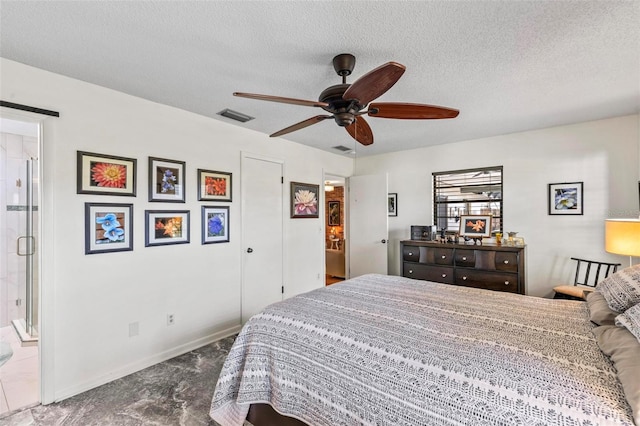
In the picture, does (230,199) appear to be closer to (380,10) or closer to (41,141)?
(41,141)

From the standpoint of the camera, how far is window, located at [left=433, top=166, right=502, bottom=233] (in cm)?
403

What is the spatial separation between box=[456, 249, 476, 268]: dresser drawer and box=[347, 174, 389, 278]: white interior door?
1.10 metres

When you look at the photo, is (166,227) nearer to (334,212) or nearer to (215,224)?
(215,224)

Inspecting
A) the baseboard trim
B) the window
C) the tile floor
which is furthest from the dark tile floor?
the window

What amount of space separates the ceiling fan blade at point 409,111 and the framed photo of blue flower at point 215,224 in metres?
2.04

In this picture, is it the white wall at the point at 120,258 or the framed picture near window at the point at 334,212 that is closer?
the white wall at the point at 120,258

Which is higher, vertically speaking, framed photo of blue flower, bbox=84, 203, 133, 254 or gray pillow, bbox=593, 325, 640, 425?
framed photo of blue flower, bbox=84, 203, 133, 254

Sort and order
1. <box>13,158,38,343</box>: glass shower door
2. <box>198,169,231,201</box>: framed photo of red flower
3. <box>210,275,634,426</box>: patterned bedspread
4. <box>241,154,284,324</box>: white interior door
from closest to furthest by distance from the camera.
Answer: <box>210,275,634,426</box>: patterned bedspread, <box>198,169,231,201</box>: framed photo of red flower, <box>13,158,38,343</box>: glass shower door, <box>241,154,284,324</box>: white interior door

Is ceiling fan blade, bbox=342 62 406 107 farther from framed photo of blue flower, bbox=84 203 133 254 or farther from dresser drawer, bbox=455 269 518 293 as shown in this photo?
dresser drawer, bbox=455 269 518 293

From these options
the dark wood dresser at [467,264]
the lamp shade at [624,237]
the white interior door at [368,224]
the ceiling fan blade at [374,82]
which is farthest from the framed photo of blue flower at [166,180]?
the lamp shade at [624,237]

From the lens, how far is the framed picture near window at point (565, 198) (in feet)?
11.2

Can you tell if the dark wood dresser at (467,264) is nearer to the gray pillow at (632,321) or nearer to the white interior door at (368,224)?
the white interior door at (368,224)

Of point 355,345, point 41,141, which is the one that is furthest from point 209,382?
point 41,141

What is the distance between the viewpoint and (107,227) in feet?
8.07
